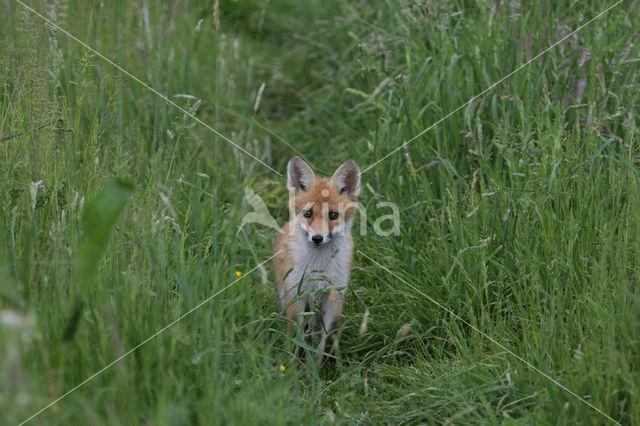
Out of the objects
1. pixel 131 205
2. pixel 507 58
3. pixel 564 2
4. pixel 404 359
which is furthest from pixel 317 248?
pixel 564 2

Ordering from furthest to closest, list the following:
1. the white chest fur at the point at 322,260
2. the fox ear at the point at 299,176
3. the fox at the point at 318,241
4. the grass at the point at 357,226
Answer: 1. the fox ear at the point at 299,176
2. the white chest fur at the point at 322,260
3. the fox at the point at 318,241
4. the grass at the point at 357,226

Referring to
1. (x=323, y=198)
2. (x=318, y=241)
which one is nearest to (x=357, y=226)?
(x=323, y=198)

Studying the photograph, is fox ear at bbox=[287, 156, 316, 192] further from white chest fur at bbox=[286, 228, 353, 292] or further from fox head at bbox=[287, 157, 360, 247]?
white chest fur at bbox=[286, 228, 353, 292]

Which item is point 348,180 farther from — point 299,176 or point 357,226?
point 357,226

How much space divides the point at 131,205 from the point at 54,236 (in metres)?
0.71

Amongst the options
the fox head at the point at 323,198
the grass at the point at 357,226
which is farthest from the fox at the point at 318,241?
the grass at the point at 357,226

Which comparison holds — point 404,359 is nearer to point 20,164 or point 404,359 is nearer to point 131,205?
point 131,205

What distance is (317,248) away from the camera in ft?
15.0

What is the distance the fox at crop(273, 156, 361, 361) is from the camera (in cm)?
441

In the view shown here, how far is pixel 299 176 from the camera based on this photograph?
481cm

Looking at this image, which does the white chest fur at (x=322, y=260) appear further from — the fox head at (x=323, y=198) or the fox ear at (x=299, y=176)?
the fox ear at (x=299, y=176)

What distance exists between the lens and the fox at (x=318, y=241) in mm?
4406

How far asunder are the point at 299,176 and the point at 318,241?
666 millimetres

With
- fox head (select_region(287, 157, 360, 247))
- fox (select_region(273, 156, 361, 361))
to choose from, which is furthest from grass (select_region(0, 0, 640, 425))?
fox head (select_region(287, 157, 360, 247))
